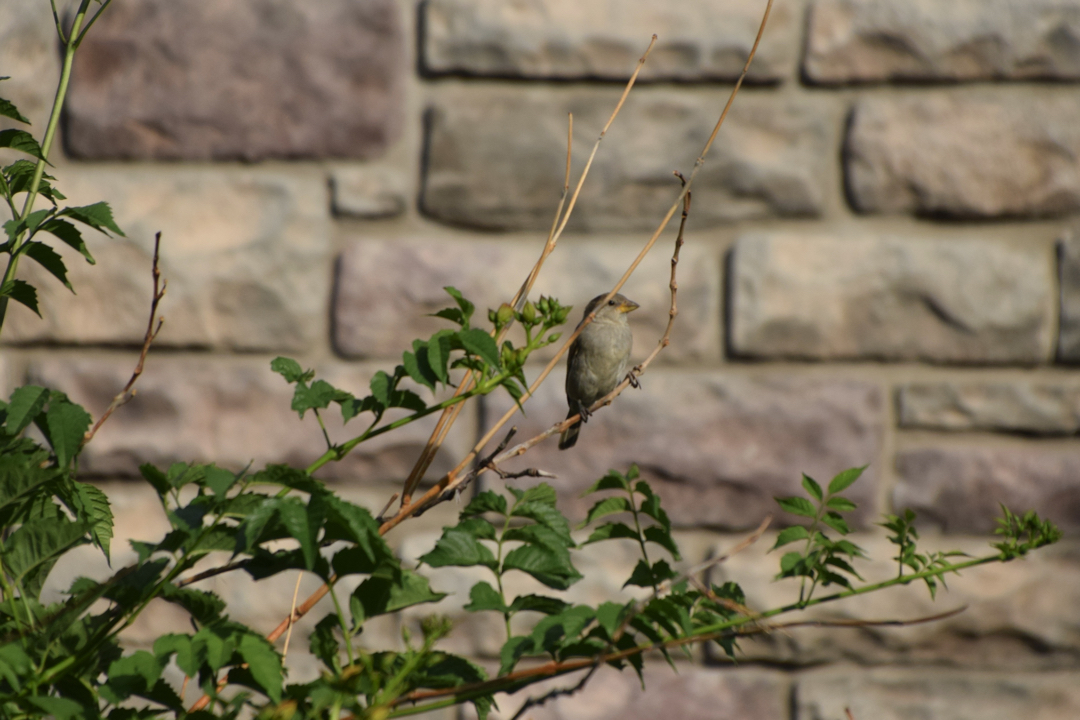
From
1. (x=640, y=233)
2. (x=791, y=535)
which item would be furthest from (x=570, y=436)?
(x=791, y=535)

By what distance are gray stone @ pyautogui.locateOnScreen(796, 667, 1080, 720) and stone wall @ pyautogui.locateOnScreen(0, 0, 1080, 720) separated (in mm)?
27

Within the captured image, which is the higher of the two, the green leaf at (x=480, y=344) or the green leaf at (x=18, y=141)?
the green leaf at (x=18, y=141)

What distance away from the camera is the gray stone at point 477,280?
1.95 metres

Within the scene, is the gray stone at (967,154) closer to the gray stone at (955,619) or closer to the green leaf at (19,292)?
the gray stone at (955,619)

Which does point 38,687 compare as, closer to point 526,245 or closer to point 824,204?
point 526,245

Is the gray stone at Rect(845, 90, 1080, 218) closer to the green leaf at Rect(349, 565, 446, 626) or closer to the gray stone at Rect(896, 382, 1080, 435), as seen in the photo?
the gray stone at Rect(896, 382, 1080, 435)

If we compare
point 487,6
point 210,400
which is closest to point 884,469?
point 487,6

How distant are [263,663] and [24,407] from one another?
0.29 meters

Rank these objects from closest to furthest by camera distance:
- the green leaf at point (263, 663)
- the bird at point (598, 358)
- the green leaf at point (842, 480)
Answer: the green leaf at point (263, 663)
the green leaf at point (842, 480)
the bird at point (598, 358)

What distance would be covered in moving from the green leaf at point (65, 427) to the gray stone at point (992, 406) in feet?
5.52

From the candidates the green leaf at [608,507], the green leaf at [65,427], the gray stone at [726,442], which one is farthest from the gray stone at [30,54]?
the green leaf at [608,507]

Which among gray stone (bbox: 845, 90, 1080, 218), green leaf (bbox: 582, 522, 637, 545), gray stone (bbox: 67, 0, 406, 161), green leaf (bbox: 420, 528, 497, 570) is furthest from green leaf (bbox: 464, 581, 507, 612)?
gray stone (bbox: 845, 90, 1080, 218)

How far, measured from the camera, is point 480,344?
0.70 meters

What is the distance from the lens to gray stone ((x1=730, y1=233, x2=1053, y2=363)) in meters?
1.94
